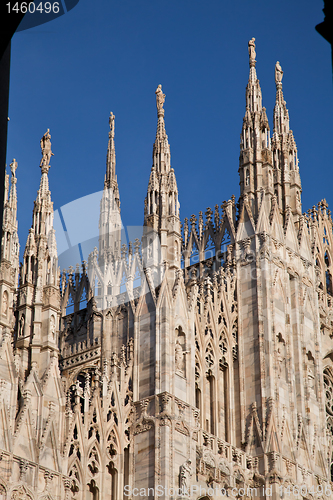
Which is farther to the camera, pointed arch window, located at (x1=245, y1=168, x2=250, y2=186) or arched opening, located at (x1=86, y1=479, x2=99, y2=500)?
pointed arch window, located at (x1=245, y1=168, x2=250, y2=186)

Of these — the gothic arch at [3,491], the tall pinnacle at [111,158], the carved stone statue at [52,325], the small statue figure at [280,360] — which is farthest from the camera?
the tall pinnacle at [111,158]

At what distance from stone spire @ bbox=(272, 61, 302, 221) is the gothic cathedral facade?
72mm

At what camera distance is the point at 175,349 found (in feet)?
85.1

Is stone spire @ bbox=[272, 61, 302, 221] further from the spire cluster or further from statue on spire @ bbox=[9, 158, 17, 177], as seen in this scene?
statue on spire @ bbox=[9, 158, 17, 177]

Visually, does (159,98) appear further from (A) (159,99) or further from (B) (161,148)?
(B) (161,148)

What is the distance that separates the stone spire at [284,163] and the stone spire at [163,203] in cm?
639

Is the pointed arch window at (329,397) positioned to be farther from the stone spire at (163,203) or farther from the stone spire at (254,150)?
the stone spire at (163,203)

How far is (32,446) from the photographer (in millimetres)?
21344

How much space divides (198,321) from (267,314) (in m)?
3.19

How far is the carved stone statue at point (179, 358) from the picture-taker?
25698 millimetres

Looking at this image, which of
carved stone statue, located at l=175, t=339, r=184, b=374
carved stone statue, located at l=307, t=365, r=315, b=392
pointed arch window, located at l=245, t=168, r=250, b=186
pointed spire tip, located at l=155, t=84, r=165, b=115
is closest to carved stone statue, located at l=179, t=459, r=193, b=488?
carved stone statue, located at l=175, t=339, r=184, b=374

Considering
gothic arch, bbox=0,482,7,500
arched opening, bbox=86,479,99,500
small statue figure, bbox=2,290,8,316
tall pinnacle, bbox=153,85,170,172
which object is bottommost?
Result: gothic arch, bbox=0,482,7,500

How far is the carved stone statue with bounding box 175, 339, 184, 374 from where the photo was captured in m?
25.7

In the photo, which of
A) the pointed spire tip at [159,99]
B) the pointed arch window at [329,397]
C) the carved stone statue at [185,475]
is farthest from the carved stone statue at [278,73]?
the carved stone statue at [185,475]
